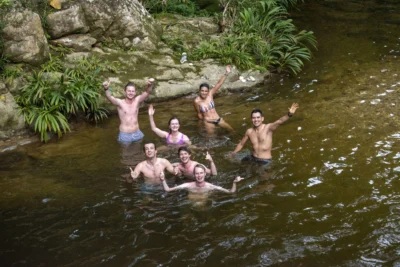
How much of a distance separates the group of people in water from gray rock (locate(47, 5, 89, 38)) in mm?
3145

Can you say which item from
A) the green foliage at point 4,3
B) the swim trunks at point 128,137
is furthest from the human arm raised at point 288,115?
the green foliage at point 4,3

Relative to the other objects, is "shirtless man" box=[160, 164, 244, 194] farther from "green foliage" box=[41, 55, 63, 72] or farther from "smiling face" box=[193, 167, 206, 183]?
"green foliage" box=[41, 55, 63, 72]

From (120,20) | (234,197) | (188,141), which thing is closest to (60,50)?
(120,20)

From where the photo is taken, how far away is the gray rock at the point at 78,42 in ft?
36.9

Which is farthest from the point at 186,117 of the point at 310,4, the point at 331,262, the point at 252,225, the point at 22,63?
the point at 310,4

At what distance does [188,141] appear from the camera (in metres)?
9.05

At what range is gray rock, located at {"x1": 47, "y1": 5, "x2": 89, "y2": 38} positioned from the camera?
36.3 feet

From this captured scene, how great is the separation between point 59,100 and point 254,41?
597cm

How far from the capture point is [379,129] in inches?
354

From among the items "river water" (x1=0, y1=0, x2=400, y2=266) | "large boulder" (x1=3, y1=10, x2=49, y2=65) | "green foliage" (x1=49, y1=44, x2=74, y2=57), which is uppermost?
"large boulder" (x1=3, y1=10, x2=49, y2=65)

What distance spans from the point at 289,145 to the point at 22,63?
6380mm

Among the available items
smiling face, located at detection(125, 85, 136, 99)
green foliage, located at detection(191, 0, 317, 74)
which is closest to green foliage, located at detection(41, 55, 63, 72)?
smiling face, located at detection(125, 85, 136, 99)

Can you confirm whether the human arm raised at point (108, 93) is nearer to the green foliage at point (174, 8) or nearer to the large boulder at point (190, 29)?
the large boulder at point (190, 29)

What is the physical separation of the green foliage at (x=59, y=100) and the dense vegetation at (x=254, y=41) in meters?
3.40
